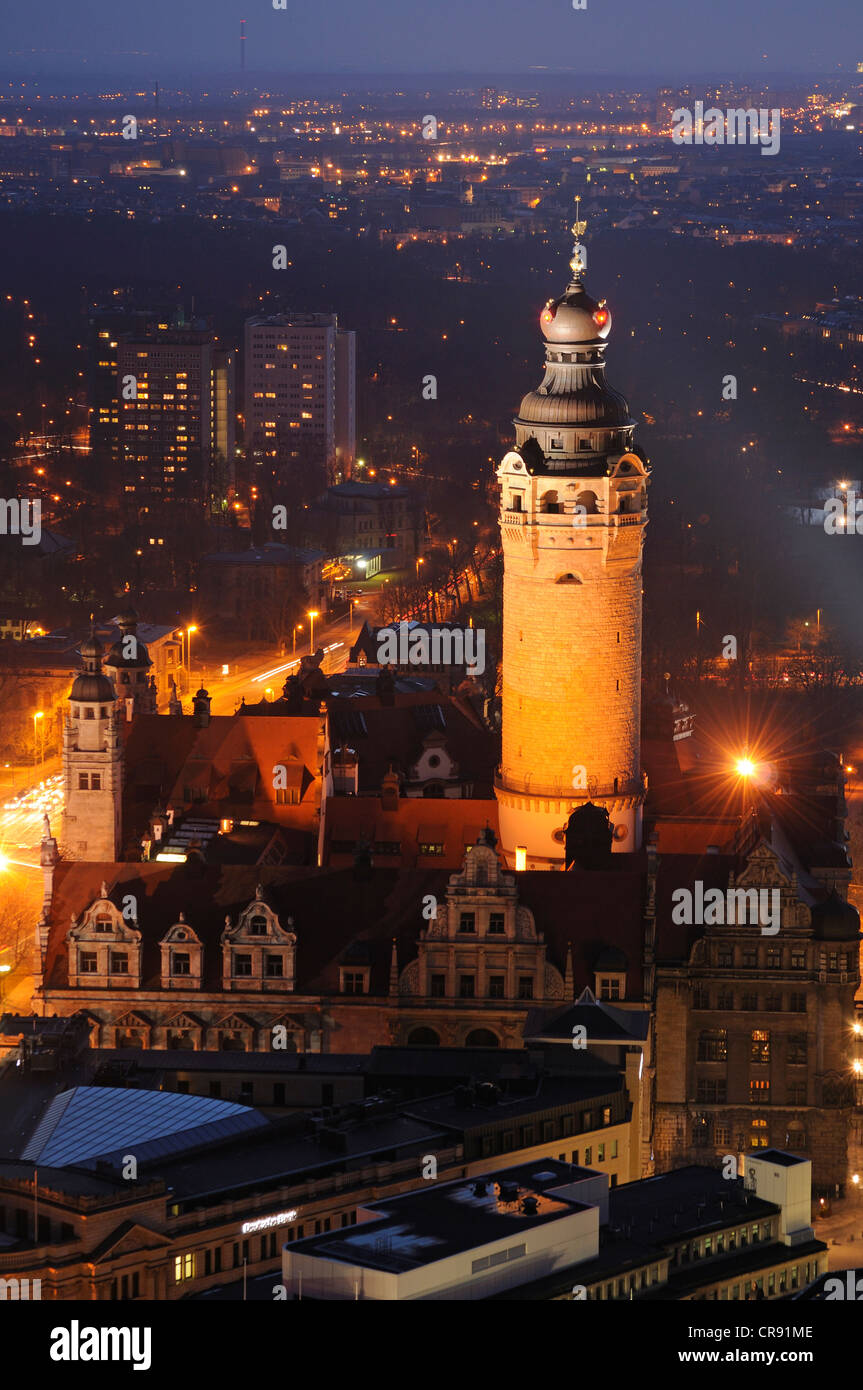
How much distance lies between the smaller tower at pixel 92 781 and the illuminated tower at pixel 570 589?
37.4 feet

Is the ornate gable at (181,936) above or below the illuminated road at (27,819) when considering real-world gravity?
below

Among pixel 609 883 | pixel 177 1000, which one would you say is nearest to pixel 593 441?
pixel 609 883

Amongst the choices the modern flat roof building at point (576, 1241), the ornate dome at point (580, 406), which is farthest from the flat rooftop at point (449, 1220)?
the ornate dome at point (580, 406)

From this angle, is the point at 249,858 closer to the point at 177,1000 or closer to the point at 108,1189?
the point at 177,1000

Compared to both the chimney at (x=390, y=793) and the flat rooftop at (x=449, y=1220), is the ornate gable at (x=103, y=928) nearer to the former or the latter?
the chimney at (x=390, y=793)

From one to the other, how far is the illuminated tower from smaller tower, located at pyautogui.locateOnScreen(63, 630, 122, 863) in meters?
11.4

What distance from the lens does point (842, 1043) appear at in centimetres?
9788

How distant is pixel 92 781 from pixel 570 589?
1490cm

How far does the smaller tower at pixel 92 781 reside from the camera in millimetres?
107875

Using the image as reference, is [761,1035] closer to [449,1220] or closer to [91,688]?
[91,688]

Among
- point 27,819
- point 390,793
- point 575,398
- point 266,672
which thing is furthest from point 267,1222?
point 266,672
